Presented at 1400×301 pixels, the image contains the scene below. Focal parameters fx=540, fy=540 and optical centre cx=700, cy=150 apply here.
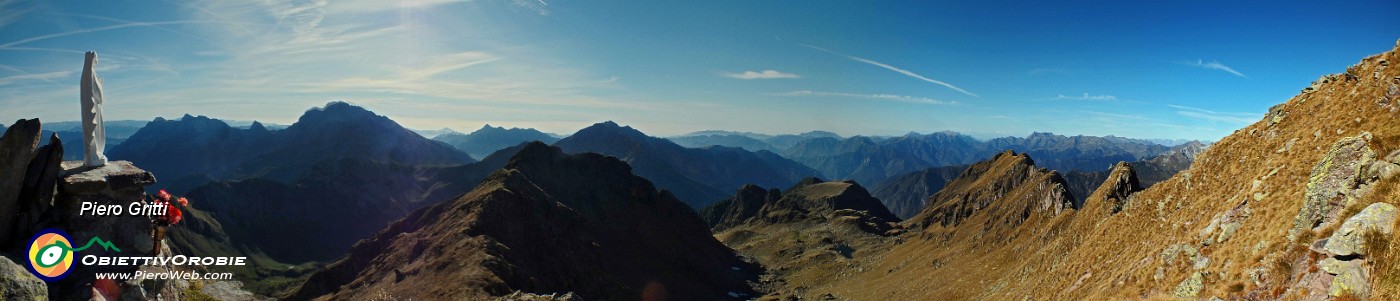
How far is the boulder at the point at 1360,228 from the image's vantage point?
18.2 meters

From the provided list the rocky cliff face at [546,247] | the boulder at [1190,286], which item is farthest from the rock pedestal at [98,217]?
the boulder at [1190,286]

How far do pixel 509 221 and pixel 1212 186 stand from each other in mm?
108557

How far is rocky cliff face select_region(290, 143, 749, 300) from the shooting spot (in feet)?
298

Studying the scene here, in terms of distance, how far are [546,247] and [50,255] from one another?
88.1m

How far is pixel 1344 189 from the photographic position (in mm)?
22453

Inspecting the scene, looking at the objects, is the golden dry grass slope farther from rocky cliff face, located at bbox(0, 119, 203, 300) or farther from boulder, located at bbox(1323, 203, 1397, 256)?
rocky cliff face, located at bbox(0, 119, 203, 300)

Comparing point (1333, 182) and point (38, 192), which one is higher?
point (1333, 182)

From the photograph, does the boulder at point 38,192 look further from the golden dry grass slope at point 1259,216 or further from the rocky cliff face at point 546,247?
the golden dry grass slope at point 1259,216

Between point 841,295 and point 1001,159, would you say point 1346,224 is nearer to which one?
point 841,295

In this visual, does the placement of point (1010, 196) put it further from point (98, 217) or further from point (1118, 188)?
point (98, 217)

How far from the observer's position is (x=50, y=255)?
25938 millimetres

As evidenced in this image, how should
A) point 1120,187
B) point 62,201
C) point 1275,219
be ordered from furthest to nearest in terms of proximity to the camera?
point 1120,187 < point 62,201 < point 1275,219

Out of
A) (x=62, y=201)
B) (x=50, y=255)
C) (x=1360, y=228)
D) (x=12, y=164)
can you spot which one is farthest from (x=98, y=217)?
(x=1360, y=228)

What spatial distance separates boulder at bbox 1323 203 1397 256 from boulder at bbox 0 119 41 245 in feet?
182
